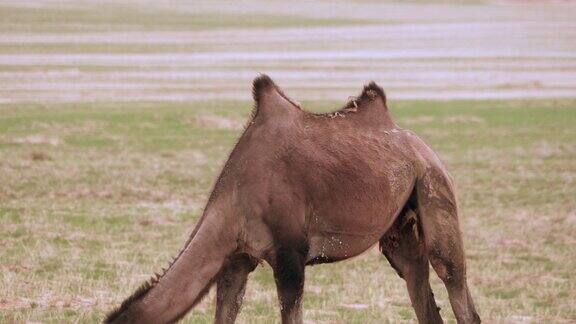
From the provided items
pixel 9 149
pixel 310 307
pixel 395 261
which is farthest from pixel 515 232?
pixel 9 149

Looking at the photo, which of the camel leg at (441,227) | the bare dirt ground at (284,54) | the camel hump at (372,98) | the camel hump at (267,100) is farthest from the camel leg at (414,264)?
Result: the bare dirt ground at (284,54)

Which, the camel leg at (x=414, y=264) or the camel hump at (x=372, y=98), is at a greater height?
the camel hump at (x=372, y=98)

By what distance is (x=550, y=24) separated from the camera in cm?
10119

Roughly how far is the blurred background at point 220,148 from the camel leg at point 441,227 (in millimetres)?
2227

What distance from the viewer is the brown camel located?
816cm

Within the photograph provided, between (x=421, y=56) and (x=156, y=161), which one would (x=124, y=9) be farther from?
(x=156, y=161)

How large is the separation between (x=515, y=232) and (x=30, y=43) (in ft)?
180

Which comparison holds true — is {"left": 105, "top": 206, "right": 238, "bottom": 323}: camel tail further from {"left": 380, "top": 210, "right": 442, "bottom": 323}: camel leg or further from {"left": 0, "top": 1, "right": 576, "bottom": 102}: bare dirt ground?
{"left": 0, "top": 1, "right": 576, "bottom": 102}: bare dirt ground

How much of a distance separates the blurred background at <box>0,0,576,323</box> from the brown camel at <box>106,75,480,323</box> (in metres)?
2.23

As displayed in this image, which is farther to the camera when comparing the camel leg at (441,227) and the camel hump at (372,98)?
the camel hump at (372,98)

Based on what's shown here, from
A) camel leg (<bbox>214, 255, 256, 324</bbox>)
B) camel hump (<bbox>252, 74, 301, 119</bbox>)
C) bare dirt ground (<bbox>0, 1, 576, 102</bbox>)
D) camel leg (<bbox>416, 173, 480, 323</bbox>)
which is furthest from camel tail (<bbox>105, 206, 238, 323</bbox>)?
bare dirt ground (<bbox>0, 1, 576, 102</bbox>)

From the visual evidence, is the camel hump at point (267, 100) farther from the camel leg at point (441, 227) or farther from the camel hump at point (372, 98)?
the camel leg at point (441, 227)

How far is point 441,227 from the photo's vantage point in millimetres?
9188

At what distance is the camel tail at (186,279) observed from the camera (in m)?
7.55
